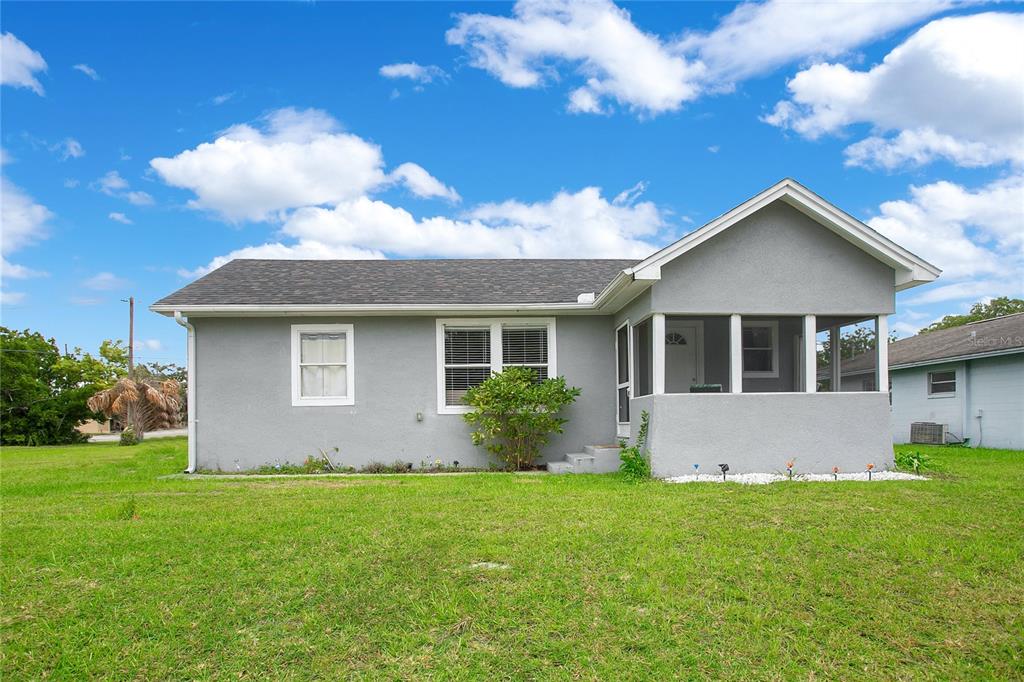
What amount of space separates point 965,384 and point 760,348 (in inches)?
304

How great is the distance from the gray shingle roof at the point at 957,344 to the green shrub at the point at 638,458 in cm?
1033

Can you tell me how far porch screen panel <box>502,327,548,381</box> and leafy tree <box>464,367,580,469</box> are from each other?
0.36 metres

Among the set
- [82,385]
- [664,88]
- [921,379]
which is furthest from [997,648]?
[82,385]

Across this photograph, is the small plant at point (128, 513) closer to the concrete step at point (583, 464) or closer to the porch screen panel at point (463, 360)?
the porch screen panel at point (463, 360)

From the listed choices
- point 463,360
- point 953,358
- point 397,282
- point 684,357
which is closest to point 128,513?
point 463,360

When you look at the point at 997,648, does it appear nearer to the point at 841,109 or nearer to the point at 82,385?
the point at 841,109

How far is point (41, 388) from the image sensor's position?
2862 centimetres

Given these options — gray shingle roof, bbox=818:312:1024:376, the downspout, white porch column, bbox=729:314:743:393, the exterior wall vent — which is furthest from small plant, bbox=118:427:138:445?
the exterior wall vent

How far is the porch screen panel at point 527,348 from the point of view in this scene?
40.9 ft

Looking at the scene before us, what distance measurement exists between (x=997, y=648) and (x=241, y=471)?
10846mm

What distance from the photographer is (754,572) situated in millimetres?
5258

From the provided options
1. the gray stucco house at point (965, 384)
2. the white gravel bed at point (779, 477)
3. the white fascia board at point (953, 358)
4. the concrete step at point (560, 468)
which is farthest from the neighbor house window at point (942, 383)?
the concrete step at point (560, 468)

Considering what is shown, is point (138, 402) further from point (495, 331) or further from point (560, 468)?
point (560, 468)

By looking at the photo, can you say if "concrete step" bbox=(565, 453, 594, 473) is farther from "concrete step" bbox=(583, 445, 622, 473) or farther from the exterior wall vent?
the exterior wall vent
